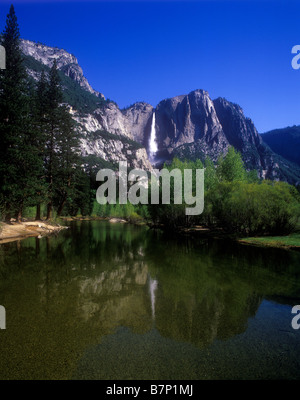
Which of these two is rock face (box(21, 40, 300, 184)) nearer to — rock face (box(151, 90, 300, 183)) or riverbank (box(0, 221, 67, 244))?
rock face (box(151, 90, 300, 183))

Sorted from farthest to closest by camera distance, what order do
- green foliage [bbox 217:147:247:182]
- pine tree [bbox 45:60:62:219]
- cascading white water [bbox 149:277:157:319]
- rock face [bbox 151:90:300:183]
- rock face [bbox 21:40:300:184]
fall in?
rock face [bbox 151:90:300:183] → rock face [bbox 21:40:300:184] → green foliage [bbox 217:147:247:182] → pine tree [bbox 45:60:62:219] → cascading white water [bbox 149:277:157:319]

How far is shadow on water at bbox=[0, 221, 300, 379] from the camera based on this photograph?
410 cm

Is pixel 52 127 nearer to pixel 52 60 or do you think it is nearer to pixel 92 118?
pixel 92 118

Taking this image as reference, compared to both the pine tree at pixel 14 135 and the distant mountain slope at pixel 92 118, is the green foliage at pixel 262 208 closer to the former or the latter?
the pine tree at pixel 14 135

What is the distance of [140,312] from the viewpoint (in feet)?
21.8

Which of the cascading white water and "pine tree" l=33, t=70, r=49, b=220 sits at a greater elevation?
"pine tree" l=33, t=70, r=49, b=220

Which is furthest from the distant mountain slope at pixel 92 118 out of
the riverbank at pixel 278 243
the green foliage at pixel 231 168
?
the riverbank at pixel 278 243

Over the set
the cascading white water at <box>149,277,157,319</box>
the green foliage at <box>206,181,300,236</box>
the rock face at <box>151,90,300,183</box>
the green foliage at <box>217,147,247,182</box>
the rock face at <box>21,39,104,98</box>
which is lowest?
the cascading white water at <box>149,277,157,319</box>

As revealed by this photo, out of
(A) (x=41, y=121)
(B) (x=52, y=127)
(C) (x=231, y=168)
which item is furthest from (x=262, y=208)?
(A) (x=41, y=121)

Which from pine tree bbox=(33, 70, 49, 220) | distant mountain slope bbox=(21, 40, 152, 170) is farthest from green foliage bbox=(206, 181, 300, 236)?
distant mountain slope bbox=(21, 40, 152, 170)

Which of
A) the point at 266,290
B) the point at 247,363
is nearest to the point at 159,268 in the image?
the point at 266,290

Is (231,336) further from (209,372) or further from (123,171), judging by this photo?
(123,171)

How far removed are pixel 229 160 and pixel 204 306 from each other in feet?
129

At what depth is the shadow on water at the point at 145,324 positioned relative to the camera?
4102 mm
